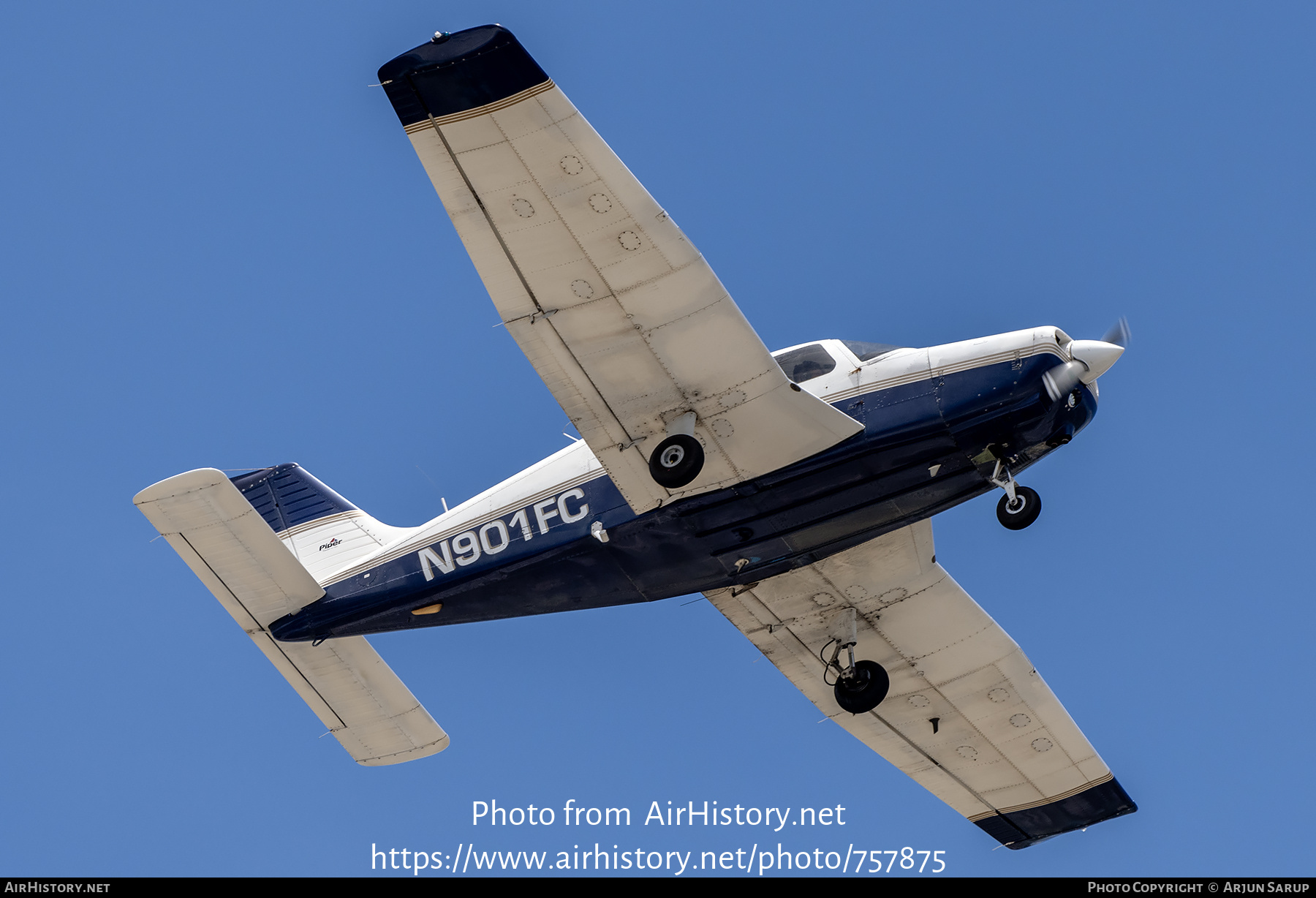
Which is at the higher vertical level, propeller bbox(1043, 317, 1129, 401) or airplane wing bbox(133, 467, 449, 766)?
propeller bbox(1043, 317, 1129, 401)

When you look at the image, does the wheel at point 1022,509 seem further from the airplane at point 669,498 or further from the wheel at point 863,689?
the wheel at point 863,689

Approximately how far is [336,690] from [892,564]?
694 cm

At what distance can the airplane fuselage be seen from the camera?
13.8 meters

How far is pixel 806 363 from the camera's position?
1459 cm

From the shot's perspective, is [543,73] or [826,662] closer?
[543,73]

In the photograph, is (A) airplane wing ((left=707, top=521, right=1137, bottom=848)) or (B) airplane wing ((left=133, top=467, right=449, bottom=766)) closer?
(B) airplane wing ((left=133, top=467, right=449, bottom=766))

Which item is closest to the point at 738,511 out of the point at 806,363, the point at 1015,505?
the point at 806,363

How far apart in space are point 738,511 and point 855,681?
3.44m

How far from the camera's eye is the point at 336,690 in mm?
16625

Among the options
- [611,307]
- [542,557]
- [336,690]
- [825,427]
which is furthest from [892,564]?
[336,690]

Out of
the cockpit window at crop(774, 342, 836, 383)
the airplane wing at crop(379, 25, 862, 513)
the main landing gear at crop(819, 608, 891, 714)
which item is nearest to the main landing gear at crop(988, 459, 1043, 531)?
the airplane wing at crop(379, 25, 862, 513)

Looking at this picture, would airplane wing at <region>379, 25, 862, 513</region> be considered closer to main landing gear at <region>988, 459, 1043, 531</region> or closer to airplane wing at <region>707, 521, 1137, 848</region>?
main landing gear at <region>988, 459, 1043, 531</region>

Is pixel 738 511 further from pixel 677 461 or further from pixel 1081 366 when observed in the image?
pixel 1081 366
